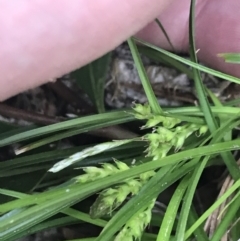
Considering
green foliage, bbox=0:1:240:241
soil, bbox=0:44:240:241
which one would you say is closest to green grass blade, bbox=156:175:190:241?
green foliage, bbox=0:1:240:241

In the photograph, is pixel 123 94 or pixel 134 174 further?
pixel 123 94

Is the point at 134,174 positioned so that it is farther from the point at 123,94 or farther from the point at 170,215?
the point at 123,94

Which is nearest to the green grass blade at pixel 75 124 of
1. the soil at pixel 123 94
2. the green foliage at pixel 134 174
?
the green foliage at pixel 134 174

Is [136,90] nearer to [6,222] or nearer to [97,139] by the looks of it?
[97,139]

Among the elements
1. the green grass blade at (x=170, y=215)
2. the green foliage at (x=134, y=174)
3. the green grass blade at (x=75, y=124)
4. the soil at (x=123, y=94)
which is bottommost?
the green grass blade at (x=170, y=215)

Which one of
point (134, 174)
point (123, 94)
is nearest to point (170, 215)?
point (134, 174)

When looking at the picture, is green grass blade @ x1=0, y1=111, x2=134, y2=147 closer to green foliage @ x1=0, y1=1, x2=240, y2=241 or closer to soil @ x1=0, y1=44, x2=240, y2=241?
green foliage @ x1=0, y1=1, x2=240, y2=241

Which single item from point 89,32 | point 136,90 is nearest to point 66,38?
point 89,32

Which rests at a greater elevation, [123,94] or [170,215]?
[123,94]

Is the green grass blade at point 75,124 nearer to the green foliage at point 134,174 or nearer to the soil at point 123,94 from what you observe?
the green foliage at point 134,174

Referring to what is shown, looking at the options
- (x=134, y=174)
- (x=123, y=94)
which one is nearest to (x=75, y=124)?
(x=134, y=174)

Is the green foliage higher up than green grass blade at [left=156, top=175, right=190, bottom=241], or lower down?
higher up
